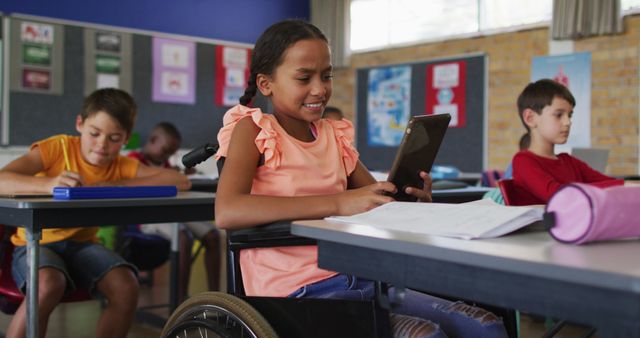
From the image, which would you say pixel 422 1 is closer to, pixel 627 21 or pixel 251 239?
pixel 627 21

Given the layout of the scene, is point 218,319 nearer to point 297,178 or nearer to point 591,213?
point 297,178

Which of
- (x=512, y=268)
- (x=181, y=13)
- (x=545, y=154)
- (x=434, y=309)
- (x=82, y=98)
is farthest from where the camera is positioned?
(x=181, y=13)

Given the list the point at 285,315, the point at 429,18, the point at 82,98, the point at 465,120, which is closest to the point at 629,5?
the point at 465,120

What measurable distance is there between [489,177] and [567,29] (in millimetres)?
2074

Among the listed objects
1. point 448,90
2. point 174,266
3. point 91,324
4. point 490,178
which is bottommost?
point 91,324

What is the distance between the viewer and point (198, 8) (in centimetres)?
606

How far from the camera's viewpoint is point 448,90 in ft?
19.1

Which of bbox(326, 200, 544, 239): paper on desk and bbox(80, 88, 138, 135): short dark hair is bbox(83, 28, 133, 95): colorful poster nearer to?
bbox(80, 88, 138, 135): short dark hair

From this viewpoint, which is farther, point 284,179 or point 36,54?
point 36,54

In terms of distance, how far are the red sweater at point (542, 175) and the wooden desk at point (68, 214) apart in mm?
939

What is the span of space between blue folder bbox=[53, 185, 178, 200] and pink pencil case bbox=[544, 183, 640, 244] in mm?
1307

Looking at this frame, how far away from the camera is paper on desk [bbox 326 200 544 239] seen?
0.81m

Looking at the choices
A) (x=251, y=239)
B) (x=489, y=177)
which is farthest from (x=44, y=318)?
(x=489, y=177)

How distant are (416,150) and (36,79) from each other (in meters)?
4.35
